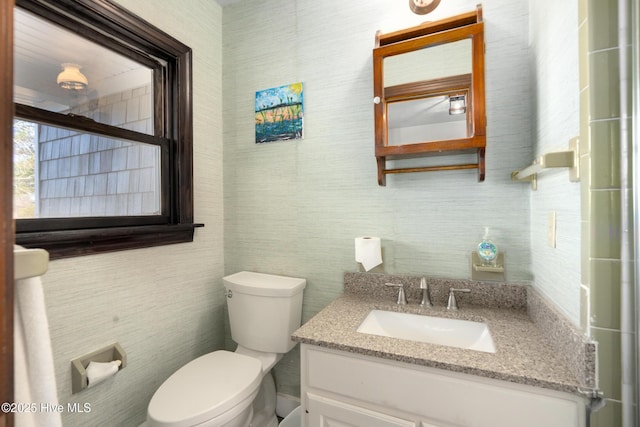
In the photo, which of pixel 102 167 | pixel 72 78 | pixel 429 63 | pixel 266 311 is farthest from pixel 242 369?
pixel 429 63

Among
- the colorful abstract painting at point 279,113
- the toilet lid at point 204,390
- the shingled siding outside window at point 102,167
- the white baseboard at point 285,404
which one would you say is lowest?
the white baseboard at point 285,404

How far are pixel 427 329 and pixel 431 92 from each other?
1.03 m

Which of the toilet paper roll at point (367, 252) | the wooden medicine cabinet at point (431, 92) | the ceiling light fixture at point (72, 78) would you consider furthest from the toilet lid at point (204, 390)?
the ceiling light fixture at point (72, 78)

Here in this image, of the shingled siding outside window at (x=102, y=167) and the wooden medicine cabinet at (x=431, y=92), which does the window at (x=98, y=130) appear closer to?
the shingled siding outside window at (x=102, y=167)

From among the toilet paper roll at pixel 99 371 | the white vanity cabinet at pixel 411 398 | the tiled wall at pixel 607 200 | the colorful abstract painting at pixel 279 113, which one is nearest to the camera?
the tiled wall at pixel 607 200

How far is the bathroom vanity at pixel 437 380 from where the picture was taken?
762 mm

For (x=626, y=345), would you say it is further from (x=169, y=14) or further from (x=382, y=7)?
(x=169, y=14)

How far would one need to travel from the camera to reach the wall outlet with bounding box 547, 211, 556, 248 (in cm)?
92

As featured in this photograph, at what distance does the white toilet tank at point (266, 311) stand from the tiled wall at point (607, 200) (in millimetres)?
1140

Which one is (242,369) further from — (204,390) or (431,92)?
(431,92)

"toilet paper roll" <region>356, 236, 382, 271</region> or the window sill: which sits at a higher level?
the window sill

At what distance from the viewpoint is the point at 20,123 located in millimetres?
1052

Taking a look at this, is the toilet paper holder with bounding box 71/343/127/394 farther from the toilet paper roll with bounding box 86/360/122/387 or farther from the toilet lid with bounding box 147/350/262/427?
the toilet lid with bounding box 147/350/262/427

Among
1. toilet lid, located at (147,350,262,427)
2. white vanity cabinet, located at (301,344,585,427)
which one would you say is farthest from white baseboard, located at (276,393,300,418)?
white vanity cabinet, located at (301,344,585,427)
